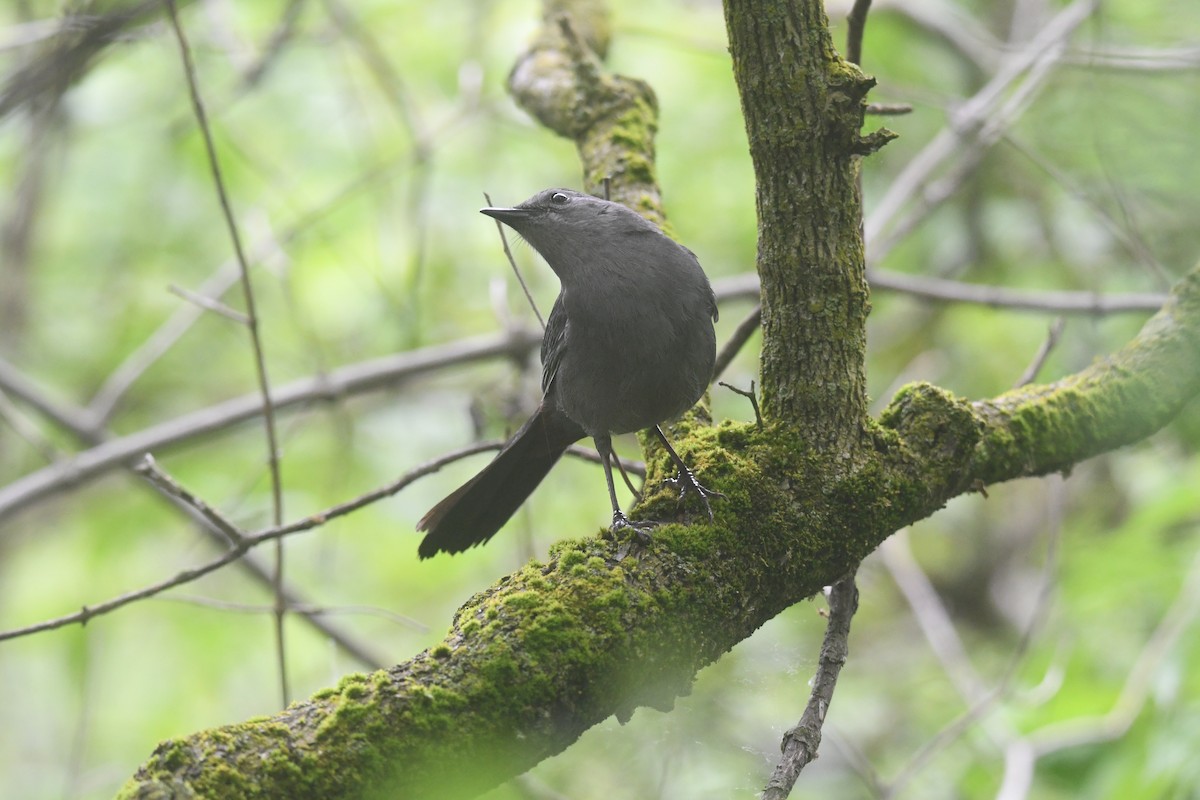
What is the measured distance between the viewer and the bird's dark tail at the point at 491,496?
3221mm

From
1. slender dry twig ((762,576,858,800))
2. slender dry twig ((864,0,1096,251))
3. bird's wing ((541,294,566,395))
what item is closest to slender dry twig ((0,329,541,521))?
bird's wing ((541,294,566,395))

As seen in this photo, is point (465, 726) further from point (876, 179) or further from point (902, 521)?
point (876, 179)

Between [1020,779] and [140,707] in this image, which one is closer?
[1020,779]

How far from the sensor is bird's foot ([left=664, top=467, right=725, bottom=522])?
242 centimetres

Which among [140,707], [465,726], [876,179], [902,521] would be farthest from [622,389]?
[140,707]

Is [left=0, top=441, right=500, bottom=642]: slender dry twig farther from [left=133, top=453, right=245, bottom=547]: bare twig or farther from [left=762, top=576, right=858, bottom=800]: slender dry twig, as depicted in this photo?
[left=762, top=576, right=858, bottom=800]: slender dry twig

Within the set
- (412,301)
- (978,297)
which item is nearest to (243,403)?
(412,301)

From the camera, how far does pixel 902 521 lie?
8.46 feet

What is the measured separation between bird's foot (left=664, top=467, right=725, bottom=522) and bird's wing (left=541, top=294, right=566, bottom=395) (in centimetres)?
91

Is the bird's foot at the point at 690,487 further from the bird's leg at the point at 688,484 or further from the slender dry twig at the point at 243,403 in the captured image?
the slender dry twig at the point at 243,403

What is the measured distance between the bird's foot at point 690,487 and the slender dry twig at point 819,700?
0.51 m

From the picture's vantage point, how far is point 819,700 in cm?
246

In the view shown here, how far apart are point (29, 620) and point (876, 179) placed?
6667mm

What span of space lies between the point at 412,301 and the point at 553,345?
8.47ft
